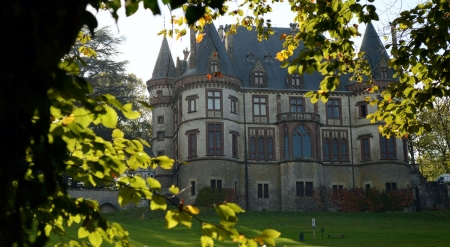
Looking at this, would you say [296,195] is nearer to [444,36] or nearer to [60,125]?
[444,36]

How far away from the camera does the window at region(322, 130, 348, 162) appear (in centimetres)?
4669

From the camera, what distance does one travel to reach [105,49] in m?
46.7

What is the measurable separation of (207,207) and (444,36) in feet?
108

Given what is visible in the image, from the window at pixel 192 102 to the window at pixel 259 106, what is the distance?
454 cm

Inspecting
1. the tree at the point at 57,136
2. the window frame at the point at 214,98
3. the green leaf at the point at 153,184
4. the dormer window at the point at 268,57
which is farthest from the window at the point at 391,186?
the green leaf at the point at 153,184

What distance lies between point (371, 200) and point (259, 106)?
33.5 feet

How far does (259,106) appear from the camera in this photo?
151 ft

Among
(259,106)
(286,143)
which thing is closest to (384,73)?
(286,143)

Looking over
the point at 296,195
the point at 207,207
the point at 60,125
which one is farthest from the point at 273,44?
the point at 60,125

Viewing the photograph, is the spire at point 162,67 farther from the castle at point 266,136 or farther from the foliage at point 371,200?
the foliage at point 371,200

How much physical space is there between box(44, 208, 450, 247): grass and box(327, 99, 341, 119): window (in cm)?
967

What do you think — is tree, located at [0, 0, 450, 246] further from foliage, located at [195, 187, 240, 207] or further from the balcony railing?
the balcony railing

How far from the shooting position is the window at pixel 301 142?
4503 centimetres

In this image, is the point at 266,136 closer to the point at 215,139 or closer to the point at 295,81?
the point at 215,139
